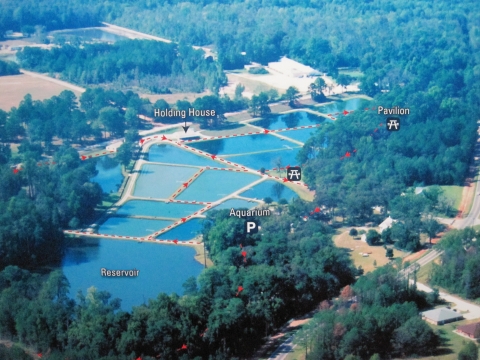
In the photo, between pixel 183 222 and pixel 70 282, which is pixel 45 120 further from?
pixel 70 282

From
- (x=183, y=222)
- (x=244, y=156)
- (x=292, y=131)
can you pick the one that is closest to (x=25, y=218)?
(x=183, y=222)

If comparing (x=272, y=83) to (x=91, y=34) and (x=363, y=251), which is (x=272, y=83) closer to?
(x=91, y=34)

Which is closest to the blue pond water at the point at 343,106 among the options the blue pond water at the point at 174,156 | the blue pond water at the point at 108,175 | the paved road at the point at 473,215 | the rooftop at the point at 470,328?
the blue pond water at the point at 174,156

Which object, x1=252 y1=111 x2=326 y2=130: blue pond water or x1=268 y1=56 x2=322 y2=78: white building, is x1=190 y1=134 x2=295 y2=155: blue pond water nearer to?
x1=252 y1=111 x2=326 y2=130: blue pond water

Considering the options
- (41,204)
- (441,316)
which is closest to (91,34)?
(41,204)

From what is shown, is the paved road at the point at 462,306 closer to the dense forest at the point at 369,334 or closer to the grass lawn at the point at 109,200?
the dense forest at the point at 369,334
